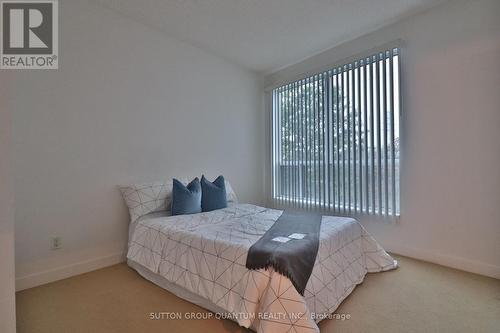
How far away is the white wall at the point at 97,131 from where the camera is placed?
2189 millimetres

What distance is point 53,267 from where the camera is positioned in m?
2.29

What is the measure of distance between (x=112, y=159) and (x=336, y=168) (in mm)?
2693

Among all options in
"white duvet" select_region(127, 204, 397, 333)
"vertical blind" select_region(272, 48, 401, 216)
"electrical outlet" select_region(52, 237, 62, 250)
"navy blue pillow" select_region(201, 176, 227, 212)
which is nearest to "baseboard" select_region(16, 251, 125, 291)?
"electrical outlet" select_region(52, 237, 62, 250)

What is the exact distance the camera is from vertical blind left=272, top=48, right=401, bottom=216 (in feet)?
9.30

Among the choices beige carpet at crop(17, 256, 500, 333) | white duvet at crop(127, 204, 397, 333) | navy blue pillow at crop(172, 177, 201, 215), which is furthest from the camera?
navy blue pillow at crop(172, 177, 201, 215)

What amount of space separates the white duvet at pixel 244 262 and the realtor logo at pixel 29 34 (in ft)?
5.66

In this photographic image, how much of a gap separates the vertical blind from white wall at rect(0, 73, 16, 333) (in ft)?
10.2

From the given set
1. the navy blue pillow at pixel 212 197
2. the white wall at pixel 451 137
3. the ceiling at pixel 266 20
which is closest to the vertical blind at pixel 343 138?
the white wall at pixel 451 137

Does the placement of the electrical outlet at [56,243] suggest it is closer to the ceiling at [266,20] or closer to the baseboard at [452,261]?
the ceiling at [266,20]

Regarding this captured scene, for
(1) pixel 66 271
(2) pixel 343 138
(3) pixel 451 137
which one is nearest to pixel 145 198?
(1) pixel 66 271

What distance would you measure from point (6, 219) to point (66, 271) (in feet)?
4.94

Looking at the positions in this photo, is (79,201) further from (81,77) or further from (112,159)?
(81,77)

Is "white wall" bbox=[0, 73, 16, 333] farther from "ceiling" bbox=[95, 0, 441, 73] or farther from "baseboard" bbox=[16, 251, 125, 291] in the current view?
"ceiling" bbox=[95, 0, 441, 73]

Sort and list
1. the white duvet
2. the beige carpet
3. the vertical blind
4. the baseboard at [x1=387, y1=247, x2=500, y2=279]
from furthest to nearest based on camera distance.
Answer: the vertical blind, the baseboard at [x1=387, y1=247, x2=500, y2=279], the beige carpet, the white duvet
